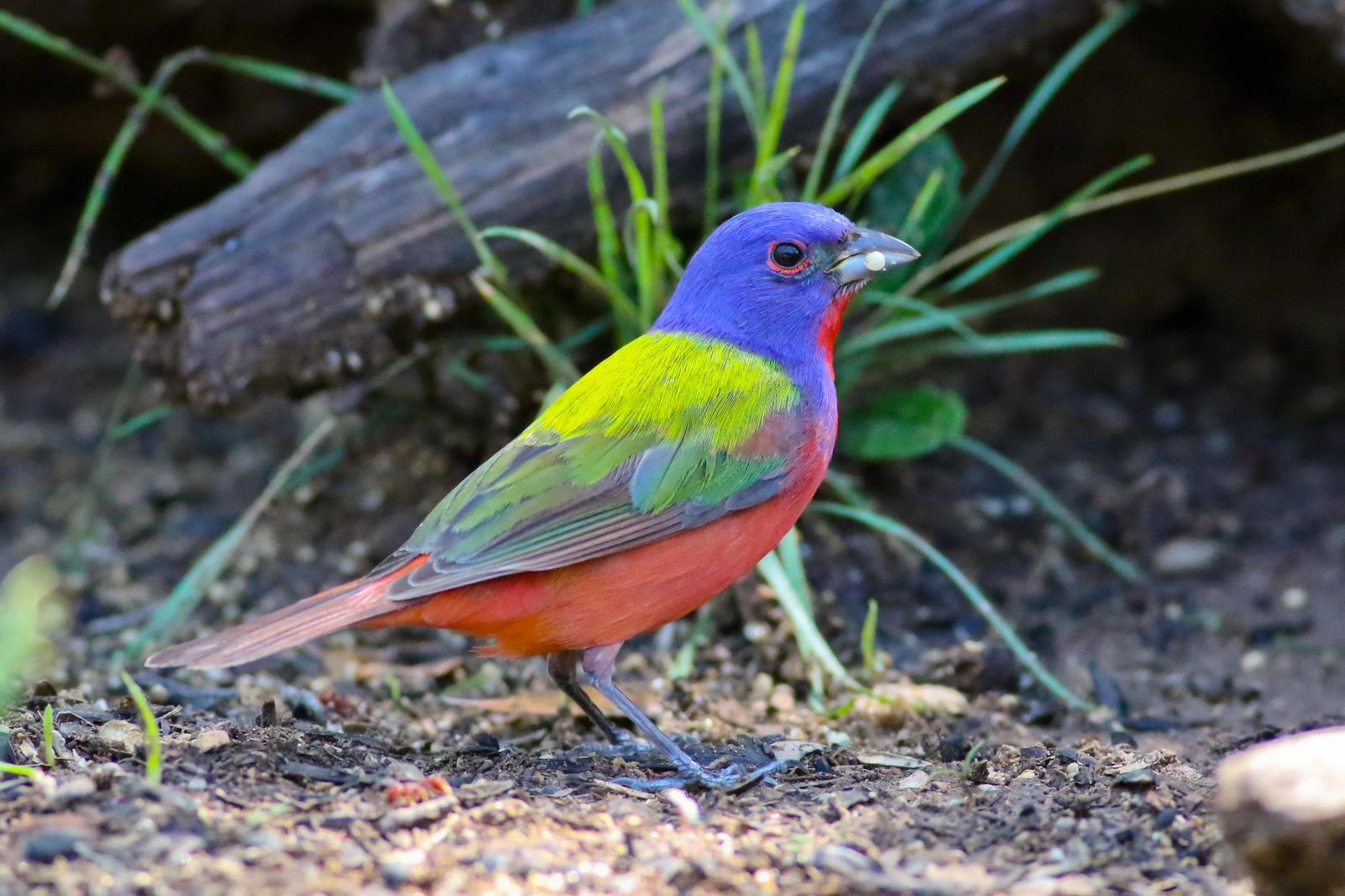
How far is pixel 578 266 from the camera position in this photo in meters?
4.30

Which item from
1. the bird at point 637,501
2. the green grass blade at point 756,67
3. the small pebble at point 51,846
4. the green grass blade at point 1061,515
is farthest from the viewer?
the green grass blade at point 1061,515

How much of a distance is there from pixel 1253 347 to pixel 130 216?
5488mm

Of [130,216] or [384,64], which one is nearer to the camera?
[384,64]

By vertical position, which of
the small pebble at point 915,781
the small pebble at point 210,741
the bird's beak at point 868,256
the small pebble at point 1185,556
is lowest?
the small pebble at point 1185,556

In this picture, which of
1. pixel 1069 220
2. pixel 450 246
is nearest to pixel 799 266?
pixel 450 246

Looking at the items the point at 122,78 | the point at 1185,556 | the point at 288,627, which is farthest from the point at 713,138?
the point at 1185,556

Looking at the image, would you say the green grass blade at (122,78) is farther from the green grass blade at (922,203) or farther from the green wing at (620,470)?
the green grass blade at (922,203)

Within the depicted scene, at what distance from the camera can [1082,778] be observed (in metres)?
3.09

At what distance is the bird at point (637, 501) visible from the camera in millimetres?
3320

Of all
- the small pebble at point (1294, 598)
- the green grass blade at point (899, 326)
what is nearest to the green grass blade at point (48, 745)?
the green grass blade at point (899, 326)

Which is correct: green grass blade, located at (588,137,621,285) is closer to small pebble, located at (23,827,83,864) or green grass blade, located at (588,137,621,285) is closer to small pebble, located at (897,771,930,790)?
small pebble, located at (897,771,930,790)

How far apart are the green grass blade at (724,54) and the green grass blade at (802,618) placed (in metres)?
1.34

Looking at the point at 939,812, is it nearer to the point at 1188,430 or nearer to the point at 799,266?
the point at 799,266

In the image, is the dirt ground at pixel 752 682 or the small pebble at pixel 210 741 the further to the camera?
the small pebble at pixel 210 741
